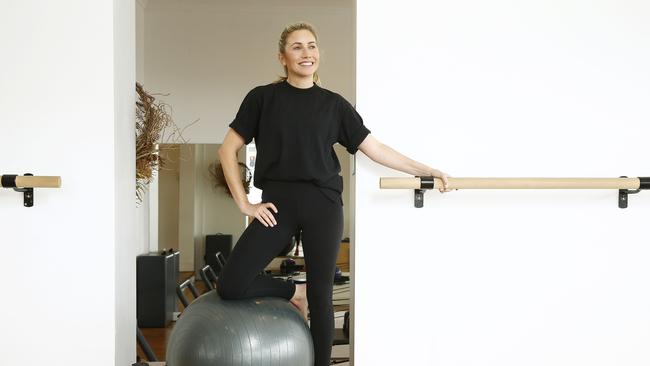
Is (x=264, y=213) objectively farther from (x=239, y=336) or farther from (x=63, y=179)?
(x=63, y=179)

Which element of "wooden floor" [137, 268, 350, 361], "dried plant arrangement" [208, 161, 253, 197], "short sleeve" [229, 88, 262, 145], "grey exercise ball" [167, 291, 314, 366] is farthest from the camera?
"dried plant arrangement" [208, 161, 253, 197]

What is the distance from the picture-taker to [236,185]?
2.53 m

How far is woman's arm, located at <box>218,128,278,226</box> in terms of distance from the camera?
250 centimetres

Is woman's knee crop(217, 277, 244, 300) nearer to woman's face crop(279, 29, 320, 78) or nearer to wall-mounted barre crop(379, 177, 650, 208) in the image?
wall-mounted barre crop(379, 177, 650, 208)

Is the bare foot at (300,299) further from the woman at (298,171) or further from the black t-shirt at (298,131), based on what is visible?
the black t-shirt at (298,131)

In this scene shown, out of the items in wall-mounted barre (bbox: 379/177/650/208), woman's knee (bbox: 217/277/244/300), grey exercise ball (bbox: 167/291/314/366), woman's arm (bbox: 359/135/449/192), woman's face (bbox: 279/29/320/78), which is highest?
woman's face (bbox: 279/29/320/78)

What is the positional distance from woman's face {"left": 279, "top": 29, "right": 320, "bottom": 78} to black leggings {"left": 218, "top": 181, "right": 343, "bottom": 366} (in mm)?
436

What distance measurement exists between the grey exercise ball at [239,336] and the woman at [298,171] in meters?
0.10

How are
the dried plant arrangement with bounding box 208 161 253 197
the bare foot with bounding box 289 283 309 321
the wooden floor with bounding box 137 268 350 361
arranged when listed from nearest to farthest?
the bare foot with bounding box 289 283 309 321
the wooden floor with bounding box 137 268 350 361
the dried plant arrangement with bounding box 208 161 253 197

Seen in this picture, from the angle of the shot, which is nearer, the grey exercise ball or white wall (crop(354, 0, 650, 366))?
the grey exercise ball

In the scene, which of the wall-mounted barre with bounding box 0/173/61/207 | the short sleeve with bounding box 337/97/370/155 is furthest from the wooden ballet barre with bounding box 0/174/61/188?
the short sleeve with bounding box 337/97/370/155

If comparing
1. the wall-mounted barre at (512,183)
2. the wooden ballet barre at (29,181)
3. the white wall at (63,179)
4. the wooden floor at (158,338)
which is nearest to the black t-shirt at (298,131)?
the wall-mounted barre at (512,183)

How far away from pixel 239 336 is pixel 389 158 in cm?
86

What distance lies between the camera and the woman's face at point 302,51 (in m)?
2.50
